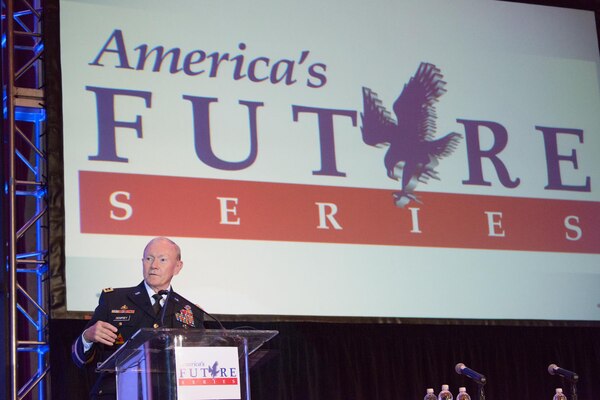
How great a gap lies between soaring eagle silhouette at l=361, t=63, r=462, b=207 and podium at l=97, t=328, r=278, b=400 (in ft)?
8.42

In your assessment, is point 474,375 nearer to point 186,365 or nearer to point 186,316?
point 186,316

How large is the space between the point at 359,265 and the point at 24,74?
2.15 m

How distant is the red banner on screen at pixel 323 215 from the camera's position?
518 centimetres

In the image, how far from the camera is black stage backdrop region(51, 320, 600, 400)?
18.3 feet

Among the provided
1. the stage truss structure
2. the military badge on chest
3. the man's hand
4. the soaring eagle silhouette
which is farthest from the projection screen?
the man's hand

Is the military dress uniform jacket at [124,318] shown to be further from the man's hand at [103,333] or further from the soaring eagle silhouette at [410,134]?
the soaring eagle silhouette at [410,134]

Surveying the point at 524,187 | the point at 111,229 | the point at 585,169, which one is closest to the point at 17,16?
the point at 111,229

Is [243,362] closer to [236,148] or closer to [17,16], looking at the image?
[236,148]

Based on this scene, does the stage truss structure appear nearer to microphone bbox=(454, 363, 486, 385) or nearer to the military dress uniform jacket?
the military dress uniform jacket

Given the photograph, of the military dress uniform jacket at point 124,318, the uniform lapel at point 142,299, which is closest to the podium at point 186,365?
the military dress uniform jacket at point 124,318

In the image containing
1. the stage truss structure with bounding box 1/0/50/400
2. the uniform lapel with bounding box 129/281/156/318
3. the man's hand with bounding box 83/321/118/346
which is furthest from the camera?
the stage truss structure with bounding box 1/0/50/400

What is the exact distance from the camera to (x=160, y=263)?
4508 millimetres

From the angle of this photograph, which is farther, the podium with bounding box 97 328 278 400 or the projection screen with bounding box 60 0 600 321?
the projection screen with bounding box 60 0 600 321

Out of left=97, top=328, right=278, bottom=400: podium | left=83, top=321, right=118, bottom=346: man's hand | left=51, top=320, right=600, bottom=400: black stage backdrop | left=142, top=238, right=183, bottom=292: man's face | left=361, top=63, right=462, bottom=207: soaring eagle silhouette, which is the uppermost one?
left=361, top=63, right=462, bottom=207: soaring eagle silhouette
